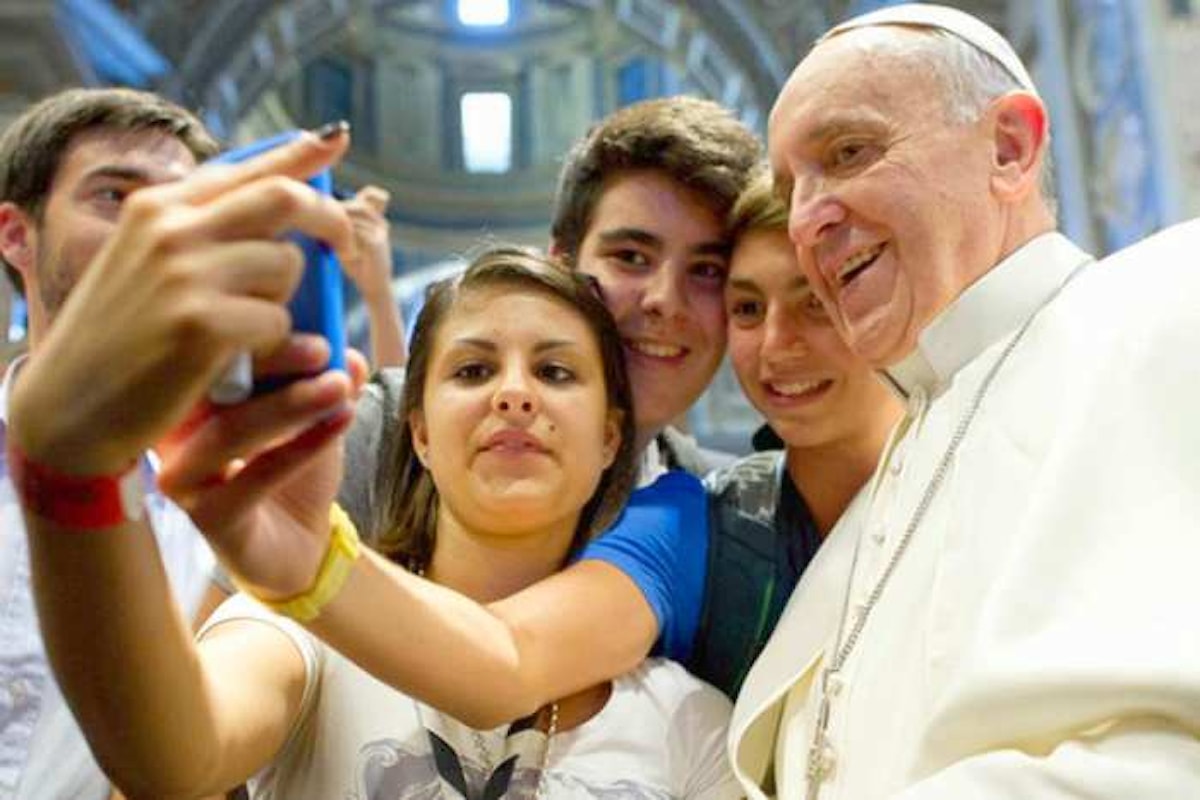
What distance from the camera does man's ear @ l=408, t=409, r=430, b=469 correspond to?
6.70ft

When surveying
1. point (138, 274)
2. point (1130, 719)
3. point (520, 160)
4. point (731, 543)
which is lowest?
point (520, 160)

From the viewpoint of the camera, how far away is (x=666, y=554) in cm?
199

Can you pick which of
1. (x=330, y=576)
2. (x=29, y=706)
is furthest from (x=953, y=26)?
(x=29, y=706)

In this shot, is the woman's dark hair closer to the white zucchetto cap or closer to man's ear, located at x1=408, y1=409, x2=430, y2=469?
man's ear, located at x1=408, y1=409, x2=430, y2=469

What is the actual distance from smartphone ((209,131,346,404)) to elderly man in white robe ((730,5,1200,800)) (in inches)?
29.7

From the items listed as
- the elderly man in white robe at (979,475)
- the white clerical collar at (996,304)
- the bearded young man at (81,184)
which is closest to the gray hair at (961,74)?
the elderly man in white robe at (979,475)

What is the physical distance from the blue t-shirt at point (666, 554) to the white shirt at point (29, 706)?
0.66m

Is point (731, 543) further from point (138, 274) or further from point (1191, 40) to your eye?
point (1191, 40)

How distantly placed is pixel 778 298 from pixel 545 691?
0.85 meters

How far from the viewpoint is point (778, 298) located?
2.28 metres

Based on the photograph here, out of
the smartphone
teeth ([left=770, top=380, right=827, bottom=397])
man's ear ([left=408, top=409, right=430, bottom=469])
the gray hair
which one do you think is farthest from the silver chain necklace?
the smartphone

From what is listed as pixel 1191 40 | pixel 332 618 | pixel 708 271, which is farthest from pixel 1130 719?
pixel 1191 40

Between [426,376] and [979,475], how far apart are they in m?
0.79

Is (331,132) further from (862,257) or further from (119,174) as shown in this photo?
(119,174)
